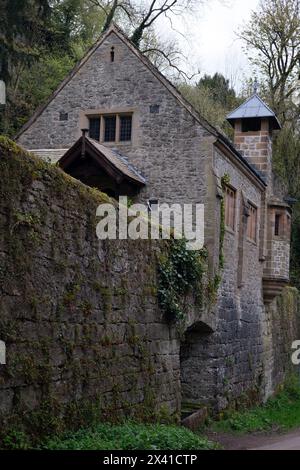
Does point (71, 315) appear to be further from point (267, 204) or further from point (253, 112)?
point (253, 112)

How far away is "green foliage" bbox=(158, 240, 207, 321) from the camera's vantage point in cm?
1253

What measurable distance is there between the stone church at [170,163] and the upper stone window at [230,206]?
0.03 m

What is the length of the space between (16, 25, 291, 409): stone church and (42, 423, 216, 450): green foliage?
6.13 metres

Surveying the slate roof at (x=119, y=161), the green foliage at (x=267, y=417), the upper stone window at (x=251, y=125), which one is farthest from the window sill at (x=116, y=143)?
the green foliage at (x=267, y=417)

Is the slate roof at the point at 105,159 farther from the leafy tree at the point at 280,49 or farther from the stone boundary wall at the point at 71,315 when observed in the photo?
the leafy tree at the point at 280,49

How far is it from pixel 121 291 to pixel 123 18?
30.2 m

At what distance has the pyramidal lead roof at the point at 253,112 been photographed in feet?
74.9

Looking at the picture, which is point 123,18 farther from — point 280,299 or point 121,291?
point 121,291

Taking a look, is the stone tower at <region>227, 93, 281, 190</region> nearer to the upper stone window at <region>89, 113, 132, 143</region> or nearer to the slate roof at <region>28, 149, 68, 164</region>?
the upper stone window at <region>89, 113, 132, 143</region>

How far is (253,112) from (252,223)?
4.04 metres

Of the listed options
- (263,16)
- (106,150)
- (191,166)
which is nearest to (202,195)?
(191,166)

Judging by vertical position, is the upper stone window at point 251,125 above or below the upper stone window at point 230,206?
above

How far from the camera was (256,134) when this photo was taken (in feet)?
75.4

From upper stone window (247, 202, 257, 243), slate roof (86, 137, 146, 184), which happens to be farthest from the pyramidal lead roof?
slate roof (86, 137, 146, 184)
